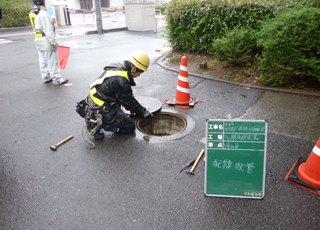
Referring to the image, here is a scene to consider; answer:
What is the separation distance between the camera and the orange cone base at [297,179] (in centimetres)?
265

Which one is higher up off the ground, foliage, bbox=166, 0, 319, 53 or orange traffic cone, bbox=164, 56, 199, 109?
foliage, bbox=166, 0, 319, 53

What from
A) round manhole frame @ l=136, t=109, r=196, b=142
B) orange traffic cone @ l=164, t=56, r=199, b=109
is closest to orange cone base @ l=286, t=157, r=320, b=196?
round manhole frame @ l=136, t=109, r=196, b=142

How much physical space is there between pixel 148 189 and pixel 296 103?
365 cm

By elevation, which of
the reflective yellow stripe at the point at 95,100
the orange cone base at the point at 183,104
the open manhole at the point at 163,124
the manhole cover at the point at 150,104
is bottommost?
the open manhole at the point at 163,124

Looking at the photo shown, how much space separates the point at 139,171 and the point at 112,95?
1279 millimetres

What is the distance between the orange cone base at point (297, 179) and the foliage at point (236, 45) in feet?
12.9

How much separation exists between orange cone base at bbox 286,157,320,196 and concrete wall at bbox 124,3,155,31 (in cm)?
1527

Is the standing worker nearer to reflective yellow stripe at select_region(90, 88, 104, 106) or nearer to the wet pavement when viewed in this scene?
the wet pavement

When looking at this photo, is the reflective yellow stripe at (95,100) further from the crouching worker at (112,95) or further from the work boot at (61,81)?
the work boot at (61,81)

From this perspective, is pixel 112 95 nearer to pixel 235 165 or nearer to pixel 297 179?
pixel 235 165

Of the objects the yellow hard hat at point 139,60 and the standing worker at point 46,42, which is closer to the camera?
the yellow hard hat at point 139,60

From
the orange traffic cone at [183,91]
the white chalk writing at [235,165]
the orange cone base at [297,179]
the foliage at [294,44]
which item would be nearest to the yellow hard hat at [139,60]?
the orange traffic cone at [183,91]

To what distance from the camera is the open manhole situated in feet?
14.4

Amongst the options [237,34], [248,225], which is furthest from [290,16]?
[248,225]
